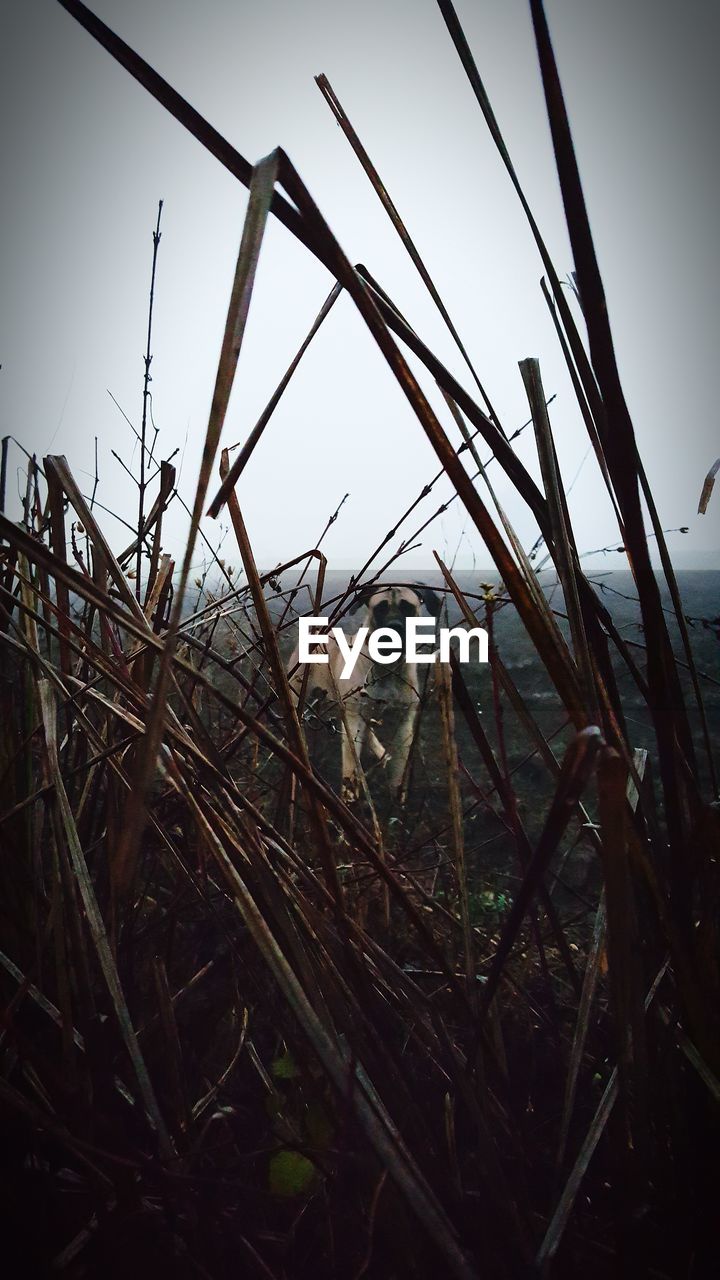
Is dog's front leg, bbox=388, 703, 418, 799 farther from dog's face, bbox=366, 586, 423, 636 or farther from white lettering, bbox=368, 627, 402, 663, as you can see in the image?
dog's face, bbox=366, 586, 423, 636

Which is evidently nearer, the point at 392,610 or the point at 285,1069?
the point at 285,1069

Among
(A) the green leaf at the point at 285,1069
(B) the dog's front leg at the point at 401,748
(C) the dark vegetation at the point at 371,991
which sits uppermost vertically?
(C) the dark vegetation at the point at 371,991

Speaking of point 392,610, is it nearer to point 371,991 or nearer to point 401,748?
point 401,748

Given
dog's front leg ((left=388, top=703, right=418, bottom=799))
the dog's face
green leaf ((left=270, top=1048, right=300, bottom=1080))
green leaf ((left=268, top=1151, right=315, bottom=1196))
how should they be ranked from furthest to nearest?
the dog's face < dog's front leg ((left=388, top=703, right=418, bottom=799)) < green leaf ((left=270, top=1048, right=300, bottom=1080)) < green leaf ((left=268, top=1151, right=315, bottom=1196))

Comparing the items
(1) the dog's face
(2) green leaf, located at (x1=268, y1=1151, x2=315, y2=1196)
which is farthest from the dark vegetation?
(1) the dog's face

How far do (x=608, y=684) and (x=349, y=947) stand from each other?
0.31 metres

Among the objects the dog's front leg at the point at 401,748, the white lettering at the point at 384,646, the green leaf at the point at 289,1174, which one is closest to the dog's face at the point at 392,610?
the white lettering at the point at 384,646

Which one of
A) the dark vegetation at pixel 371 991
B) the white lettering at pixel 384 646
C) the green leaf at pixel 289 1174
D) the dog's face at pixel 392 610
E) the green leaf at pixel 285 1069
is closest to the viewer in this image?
the dark vegetation at pixel 371 991

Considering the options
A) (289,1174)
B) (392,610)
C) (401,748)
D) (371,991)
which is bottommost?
(401,748)

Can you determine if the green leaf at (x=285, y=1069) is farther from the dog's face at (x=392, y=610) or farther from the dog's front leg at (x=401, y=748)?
the dog's face at (x=392, y=610)

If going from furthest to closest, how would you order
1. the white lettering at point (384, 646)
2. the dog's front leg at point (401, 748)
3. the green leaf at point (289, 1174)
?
the dog's front leg at point (401, 748) → the white lettering at point (384, 646) → the green leaf at point (289, 1174)

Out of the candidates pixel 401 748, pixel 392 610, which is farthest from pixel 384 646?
pixel 392 610

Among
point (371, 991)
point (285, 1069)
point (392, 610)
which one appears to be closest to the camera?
point (371, 991)

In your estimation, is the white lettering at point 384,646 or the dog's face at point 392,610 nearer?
the white lettering at point 384,646
